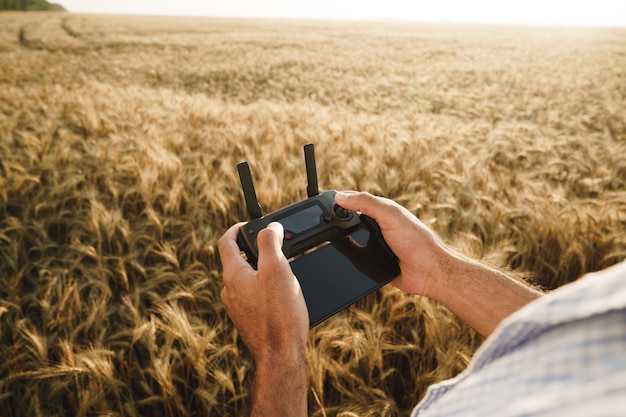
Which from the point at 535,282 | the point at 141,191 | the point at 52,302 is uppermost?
the point at 141,191

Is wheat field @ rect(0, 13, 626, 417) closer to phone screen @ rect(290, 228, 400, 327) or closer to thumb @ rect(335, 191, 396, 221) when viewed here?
phone screen @ rect(290, 228, 400, 327)

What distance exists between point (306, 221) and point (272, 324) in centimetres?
40

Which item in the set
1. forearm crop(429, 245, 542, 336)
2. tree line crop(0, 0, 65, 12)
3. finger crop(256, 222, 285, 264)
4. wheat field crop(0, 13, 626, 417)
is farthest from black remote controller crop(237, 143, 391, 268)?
tree line crop(0, 0, 65, 12)

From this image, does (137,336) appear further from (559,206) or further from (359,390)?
(559,206)

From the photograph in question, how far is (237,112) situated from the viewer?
466 centimetres

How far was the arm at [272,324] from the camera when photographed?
0.85 m

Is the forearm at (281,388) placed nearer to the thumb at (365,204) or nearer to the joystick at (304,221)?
the joystick at (304,221)

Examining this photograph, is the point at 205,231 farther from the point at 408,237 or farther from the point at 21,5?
the point at 21,5

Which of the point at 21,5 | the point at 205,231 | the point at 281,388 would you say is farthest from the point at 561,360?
the point at 21,5

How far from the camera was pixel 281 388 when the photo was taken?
84 cm

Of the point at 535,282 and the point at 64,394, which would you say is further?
the point at 535,282

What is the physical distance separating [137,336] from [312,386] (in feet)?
2.39

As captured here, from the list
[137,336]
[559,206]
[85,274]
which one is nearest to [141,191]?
[85,274]

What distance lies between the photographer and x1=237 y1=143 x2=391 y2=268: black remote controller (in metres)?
1.09
